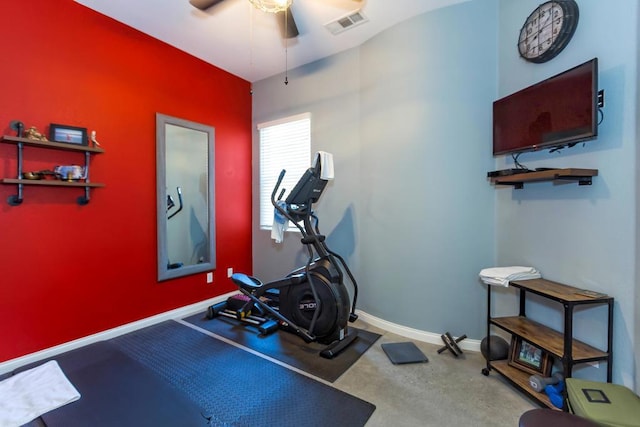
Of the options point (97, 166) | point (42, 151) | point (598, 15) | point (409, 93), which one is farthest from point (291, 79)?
point (598, 15)

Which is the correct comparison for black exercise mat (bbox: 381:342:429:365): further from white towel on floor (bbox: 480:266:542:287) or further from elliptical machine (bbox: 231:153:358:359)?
white towel on floor (bbox: 480:266:542:287)

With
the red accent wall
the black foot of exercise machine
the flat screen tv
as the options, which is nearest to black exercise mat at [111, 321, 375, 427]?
the black foot of exercise machine

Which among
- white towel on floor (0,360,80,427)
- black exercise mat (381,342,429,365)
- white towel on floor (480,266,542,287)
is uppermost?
white towel on floor (480,266,542,287)

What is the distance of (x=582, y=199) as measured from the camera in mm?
1927

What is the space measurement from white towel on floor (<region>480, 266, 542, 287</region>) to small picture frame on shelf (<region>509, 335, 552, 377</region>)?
425mm

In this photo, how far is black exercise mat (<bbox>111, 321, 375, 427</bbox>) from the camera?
181 cm

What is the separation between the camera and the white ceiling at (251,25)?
106 inches

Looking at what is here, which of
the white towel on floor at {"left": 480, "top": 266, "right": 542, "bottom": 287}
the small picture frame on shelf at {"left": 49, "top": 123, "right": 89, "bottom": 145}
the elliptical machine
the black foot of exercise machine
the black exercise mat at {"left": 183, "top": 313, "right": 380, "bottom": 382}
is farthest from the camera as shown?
the black foot of exercise machine

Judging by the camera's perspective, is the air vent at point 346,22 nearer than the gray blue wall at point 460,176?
No

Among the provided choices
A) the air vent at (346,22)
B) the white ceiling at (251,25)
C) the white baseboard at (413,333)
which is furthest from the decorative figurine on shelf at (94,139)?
the white baseboard at (413,333)

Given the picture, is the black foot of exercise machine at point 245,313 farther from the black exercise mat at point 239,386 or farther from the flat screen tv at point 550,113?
the flat screen tv at point 550,113

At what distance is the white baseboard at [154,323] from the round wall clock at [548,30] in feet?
8.15

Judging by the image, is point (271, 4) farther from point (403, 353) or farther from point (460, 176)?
point (403, 353)

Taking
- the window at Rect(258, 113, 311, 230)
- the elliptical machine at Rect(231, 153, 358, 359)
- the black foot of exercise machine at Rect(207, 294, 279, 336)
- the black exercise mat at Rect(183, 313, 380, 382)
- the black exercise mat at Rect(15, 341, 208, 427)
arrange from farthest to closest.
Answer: the window at Rect(258, 113, 311, 230) → the black foot of exercise machine at Rect(207, 294, 279, 336) → the elliptical machine at Rect(231, 153, 358, 359) → the black exercise mat at Rect(183, 313, 380, 382) → the black exercise mat at Rect(15, 341, 208, 427)
